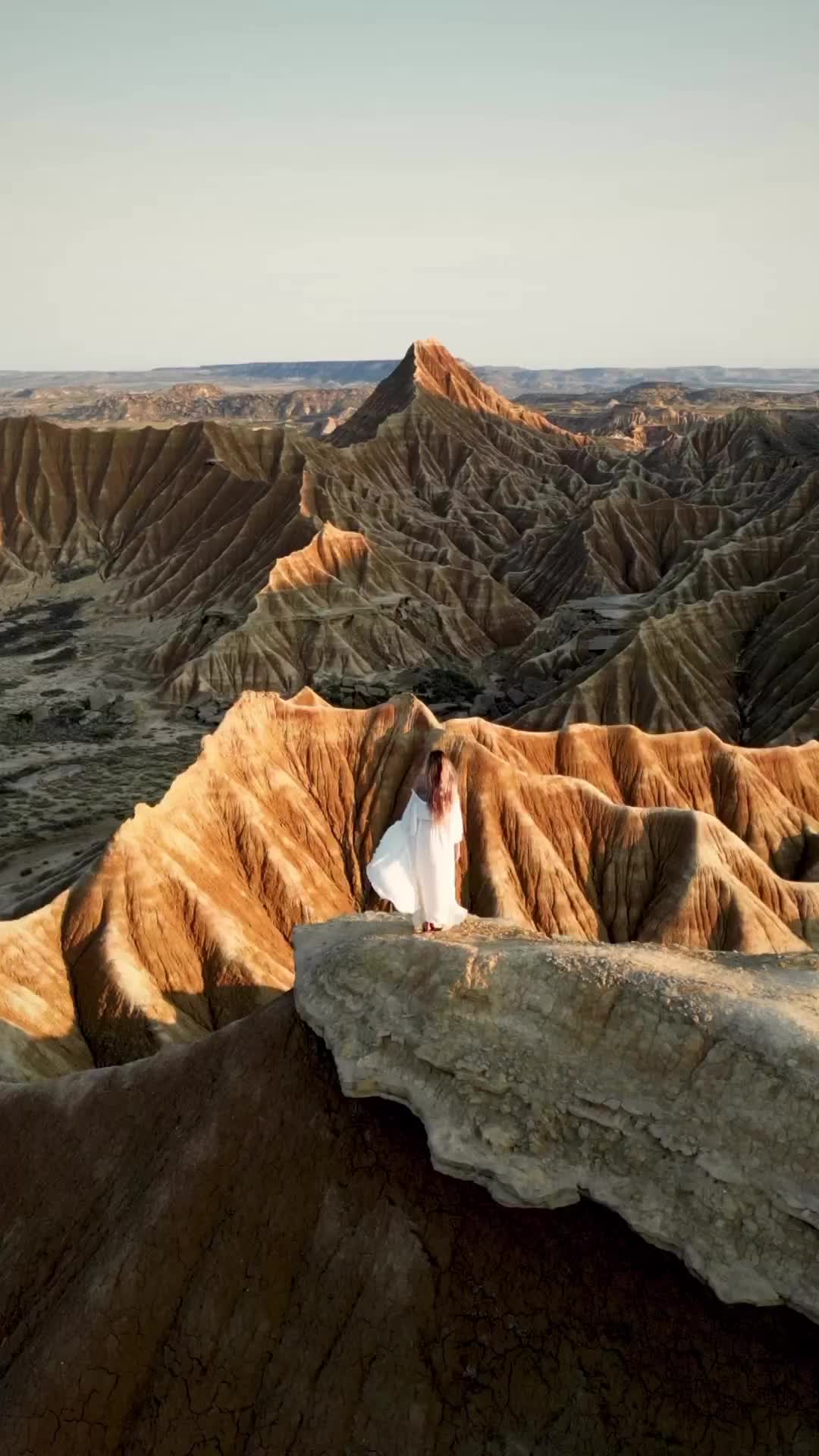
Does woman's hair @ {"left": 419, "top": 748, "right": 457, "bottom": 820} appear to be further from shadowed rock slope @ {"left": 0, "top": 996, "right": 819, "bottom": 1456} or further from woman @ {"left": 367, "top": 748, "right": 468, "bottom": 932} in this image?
shadowed rock slope @ {"left": 0, "top": 996, "right": 819, "bottom": 1456}

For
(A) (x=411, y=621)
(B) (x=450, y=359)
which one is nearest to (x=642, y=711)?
(A) (x=411, y=621)

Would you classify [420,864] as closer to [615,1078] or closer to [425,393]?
[615,1078]

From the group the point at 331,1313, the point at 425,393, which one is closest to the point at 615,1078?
Result: the point at 331,1313

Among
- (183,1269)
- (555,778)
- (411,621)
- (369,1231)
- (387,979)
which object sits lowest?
(411,621)

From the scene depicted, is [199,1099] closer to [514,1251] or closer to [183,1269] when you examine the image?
[183,1269]

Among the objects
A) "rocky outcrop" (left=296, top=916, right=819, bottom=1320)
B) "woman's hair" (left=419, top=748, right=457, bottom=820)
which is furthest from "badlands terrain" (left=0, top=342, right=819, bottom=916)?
"woman's hair" (left=419, top=748, right=457, bottom=820)

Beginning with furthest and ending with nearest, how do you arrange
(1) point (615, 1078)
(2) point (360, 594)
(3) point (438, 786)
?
(2) point (360, 594) → (3) point (438, 786) → (1) point (615, 1078)

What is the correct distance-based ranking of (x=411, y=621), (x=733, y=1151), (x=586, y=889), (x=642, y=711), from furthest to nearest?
(x=411, y=621)
(x=642, y=711)
(x=586, y=889)
(x=733, y=1151)
